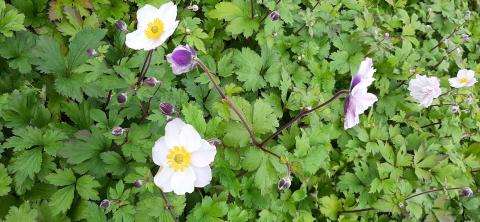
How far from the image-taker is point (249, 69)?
9.78ft

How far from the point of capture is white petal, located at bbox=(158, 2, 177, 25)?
2.03m

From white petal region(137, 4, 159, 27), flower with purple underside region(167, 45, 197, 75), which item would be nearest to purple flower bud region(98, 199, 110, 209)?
flower with purple underside region(167, 45, 197, 75)

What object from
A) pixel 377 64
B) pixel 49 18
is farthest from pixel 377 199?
pixel 49 18

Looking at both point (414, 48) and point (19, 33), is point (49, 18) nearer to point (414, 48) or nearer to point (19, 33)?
point (19, 33)

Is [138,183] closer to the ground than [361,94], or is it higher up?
closer to the ground

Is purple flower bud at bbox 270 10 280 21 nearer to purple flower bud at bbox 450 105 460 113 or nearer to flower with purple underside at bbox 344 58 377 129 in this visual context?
flower with purple underside at bbox 344 58 377 129

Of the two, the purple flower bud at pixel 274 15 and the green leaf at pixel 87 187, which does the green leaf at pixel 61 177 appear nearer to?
the green leaf at pixel 87 187

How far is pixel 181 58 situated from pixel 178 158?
47 centimetres

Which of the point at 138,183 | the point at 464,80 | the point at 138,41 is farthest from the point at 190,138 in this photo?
the point at 464,80

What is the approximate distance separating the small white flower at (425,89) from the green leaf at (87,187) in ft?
8.45

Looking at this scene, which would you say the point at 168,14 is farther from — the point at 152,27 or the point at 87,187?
the point at 87,187

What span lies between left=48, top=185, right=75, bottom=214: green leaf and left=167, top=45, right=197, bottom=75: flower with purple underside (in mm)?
906

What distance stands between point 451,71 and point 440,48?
0.91ft

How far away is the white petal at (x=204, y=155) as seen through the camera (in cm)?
176
